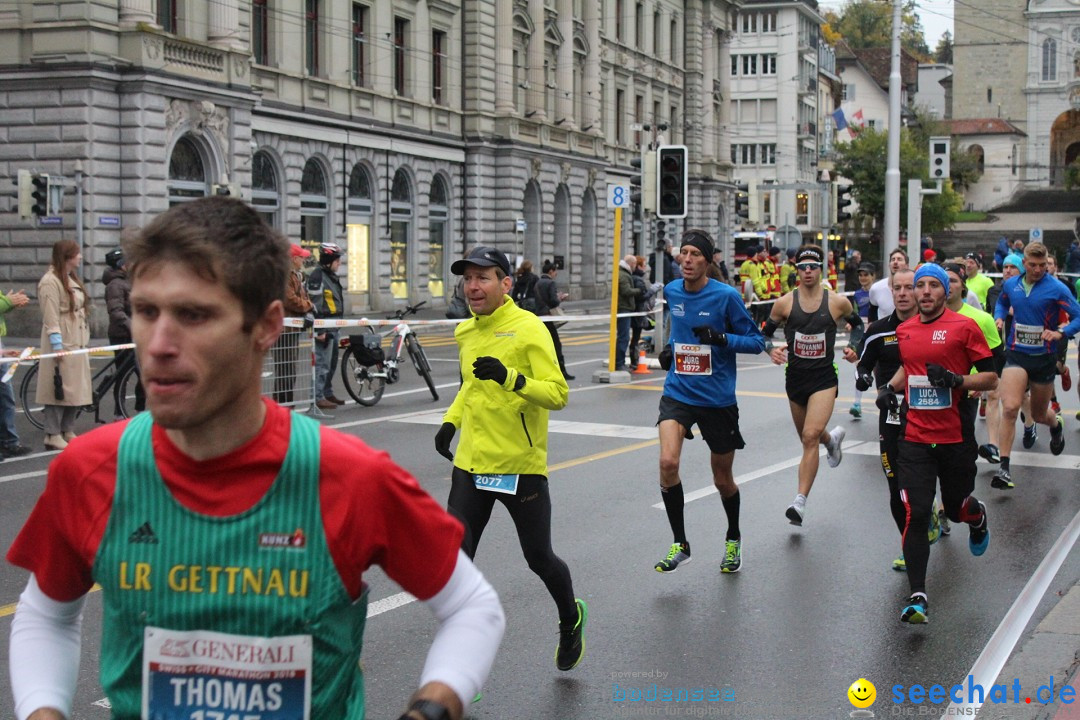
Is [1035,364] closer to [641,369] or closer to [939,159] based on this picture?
[641,369]

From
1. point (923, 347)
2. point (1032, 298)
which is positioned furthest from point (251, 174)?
point (923, 347)

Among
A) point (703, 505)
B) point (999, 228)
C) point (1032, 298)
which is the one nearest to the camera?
point (703, 505)

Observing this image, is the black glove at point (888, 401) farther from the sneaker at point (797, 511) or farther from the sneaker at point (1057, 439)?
the sneaker at point (1057, 439)

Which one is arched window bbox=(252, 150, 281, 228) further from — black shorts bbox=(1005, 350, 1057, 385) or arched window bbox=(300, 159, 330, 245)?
black shorts bbox=(1005, 350, 1057, 385)

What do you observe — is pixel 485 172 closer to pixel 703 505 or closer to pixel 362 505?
pixel 703 505

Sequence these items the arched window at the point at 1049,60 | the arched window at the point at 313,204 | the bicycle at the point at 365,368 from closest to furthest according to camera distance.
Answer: the bicycle at the point at 365,368 < the arched window at the point at 313,204 < the arched window at the point at 1049,60

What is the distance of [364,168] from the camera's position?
40.8m

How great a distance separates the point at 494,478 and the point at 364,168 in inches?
1408

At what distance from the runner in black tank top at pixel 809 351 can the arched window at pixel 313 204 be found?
28.3 m

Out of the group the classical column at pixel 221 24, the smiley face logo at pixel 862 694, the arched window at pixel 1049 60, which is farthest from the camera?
the arched window at pixel 1049 60

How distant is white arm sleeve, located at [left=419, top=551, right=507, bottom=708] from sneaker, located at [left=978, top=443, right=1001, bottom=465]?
931 cm

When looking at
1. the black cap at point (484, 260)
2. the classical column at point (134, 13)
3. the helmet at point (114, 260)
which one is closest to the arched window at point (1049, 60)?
the classical column at point (134, 13)

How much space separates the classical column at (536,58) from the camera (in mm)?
51281

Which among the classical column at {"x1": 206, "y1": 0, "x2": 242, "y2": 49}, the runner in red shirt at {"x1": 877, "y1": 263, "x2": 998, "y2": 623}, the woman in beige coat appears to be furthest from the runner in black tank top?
the classical column at {"x1": 206, "y1": 0, "x2": 242, "y2": 49}
